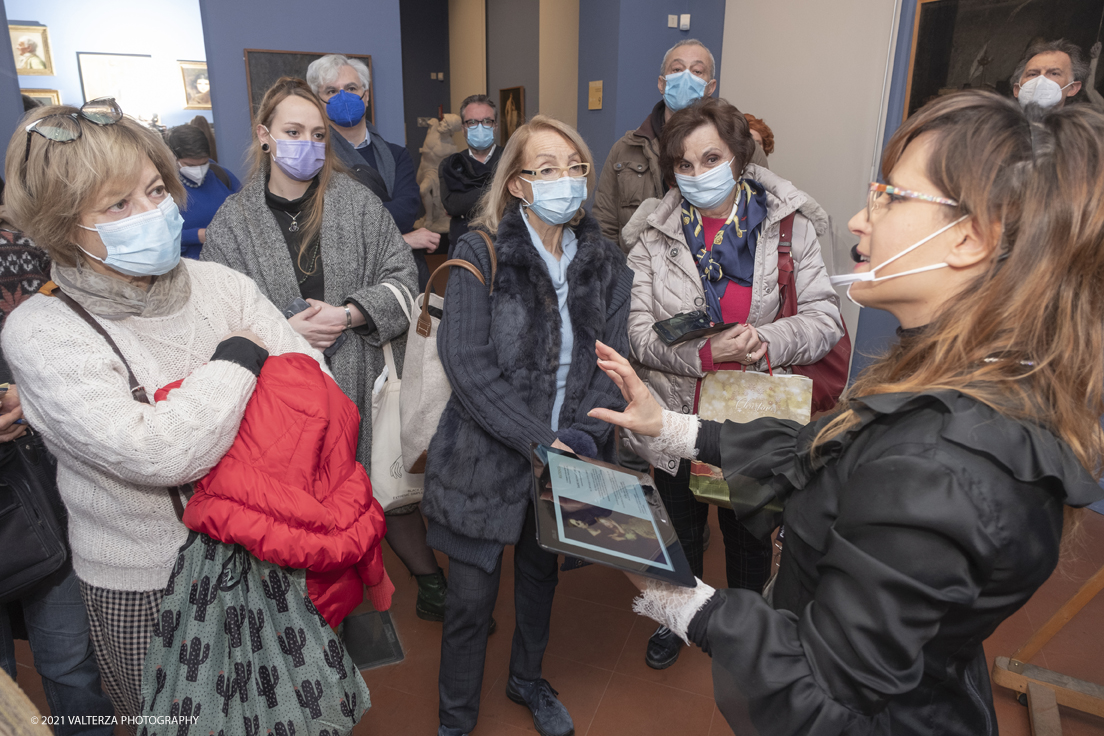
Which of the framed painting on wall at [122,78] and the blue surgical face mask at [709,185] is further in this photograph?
the framed painting on wall at [122,78]

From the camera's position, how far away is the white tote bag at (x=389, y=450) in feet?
7.62

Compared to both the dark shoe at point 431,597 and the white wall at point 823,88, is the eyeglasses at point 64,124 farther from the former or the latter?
the white wall at point 823,88

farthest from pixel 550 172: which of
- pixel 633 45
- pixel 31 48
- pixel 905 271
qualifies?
pixel 31 48

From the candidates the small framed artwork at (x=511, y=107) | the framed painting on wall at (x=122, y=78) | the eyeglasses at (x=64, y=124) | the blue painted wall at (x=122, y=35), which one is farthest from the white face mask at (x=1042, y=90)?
the framed painting on wall at (x=122, y=78)

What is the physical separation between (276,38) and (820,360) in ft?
12.6

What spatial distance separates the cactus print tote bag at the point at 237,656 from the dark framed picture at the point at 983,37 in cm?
380

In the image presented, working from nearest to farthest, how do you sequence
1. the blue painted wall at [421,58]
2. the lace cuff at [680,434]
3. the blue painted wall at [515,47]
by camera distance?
1. the lace cuff at [680,434]
2. the blue painted wall at [515,47]
3. the blue painted wall at [421,58]

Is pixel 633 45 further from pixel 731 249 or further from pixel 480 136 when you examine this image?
pixel 731 249

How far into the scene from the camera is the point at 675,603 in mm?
1181

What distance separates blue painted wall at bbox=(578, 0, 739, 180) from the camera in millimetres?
5723

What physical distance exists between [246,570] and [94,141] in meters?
1.01

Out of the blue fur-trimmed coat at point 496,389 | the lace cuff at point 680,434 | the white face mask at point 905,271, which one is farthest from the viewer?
the blue fur-trimmed coat at point 496,389

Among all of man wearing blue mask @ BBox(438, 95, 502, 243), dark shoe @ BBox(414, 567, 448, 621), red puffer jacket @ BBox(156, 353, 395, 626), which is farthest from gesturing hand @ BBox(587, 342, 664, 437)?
man wearing blue mask @ BBox(438, 95, 502, 243)

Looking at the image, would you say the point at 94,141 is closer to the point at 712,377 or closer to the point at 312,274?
the point at 312,274
